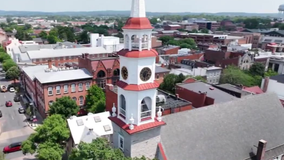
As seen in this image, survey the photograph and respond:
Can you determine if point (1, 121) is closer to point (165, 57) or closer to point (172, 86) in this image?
point (172, 86)

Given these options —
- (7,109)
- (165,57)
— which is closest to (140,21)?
(7,109)

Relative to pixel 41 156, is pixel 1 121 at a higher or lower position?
lower

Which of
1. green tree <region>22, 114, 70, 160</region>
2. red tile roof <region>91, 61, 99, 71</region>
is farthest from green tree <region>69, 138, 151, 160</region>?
red tile roof <region>91, 61, 99, 71</region>

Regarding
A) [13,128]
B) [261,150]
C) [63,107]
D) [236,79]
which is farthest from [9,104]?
→ [236,79]

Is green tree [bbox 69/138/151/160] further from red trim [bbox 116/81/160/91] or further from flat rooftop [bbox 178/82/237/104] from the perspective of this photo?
flat rooftop [bbox 178/82/237/104]

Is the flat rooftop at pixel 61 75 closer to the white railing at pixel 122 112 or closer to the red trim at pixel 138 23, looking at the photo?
the white railing at pixel 122 112
